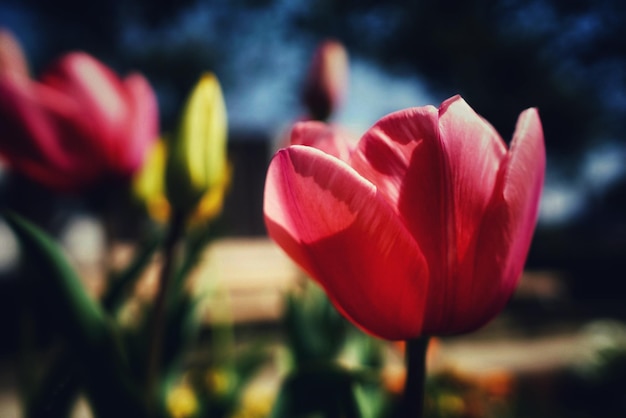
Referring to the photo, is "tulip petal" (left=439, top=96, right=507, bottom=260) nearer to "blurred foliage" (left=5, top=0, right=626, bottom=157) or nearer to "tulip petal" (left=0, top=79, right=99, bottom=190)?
"tulip petal" (left=0, top=79, right=99, bottom=190)

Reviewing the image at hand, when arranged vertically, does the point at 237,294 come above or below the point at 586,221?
above

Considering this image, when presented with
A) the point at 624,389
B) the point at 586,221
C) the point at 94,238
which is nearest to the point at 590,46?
the point at 624,389

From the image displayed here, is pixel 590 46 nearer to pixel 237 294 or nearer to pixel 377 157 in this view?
pixel 237 294

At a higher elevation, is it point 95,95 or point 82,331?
point 95,95

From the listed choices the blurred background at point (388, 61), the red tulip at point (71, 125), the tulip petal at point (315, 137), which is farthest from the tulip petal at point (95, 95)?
the blurred background at point (388, 61)

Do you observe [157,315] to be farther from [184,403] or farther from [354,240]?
[184,403]

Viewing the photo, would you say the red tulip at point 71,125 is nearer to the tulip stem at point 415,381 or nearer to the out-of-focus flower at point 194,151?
the out-of-focus flower at point 194,151

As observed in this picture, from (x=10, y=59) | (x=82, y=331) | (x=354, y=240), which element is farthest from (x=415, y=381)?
(x=10, y=59)
